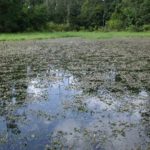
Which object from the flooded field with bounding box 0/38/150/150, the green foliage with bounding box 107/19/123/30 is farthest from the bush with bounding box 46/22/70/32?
the flooded field with bounding box 0/38/150/150

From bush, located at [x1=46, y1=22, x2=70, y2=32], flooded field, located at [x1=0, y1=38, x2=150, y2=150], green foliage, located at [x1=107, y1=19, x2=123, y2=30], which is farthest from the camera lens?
green foliage, located at [x1=107, y1=19, x2=123, y2=30]

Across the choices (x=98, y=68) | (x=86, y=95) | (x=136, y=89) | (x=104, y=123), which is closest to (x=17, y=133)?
(x=104, y=123)

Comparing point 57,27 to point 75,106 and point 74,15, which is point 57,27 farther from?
point 75,106

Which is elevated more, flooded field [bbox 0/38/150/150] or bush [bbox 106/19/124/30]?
flooded field [bbox 0/38/150/150]

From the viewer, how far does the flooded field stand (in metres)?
7.24

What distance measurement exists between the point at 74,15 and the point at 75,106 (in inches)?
2366

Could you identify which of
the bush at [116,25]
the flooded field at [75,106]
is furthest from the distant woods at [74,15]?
the flooded field at [75,106]

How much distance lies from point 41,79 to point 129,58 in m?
7.82

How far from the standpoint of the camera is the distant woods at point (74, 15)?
47934 mm

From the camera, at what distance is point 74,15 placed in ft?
226

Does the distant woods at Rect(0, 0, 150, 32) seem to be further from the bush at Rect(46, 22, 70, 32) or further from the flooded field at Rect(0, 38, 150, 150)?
the flooded field at Rect(0, 38, 150, 150)

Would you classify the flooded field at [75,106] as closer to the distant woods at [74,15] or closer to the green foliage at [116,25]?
the distant woods at [74,15]

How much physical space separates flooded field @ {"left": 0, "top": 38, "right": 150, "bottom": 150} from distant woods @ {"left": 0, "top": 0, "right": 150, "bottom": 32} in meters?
30.6

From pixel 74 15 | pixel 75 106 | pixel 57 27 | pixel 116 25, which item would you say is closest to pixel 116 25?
pixel 116 25
